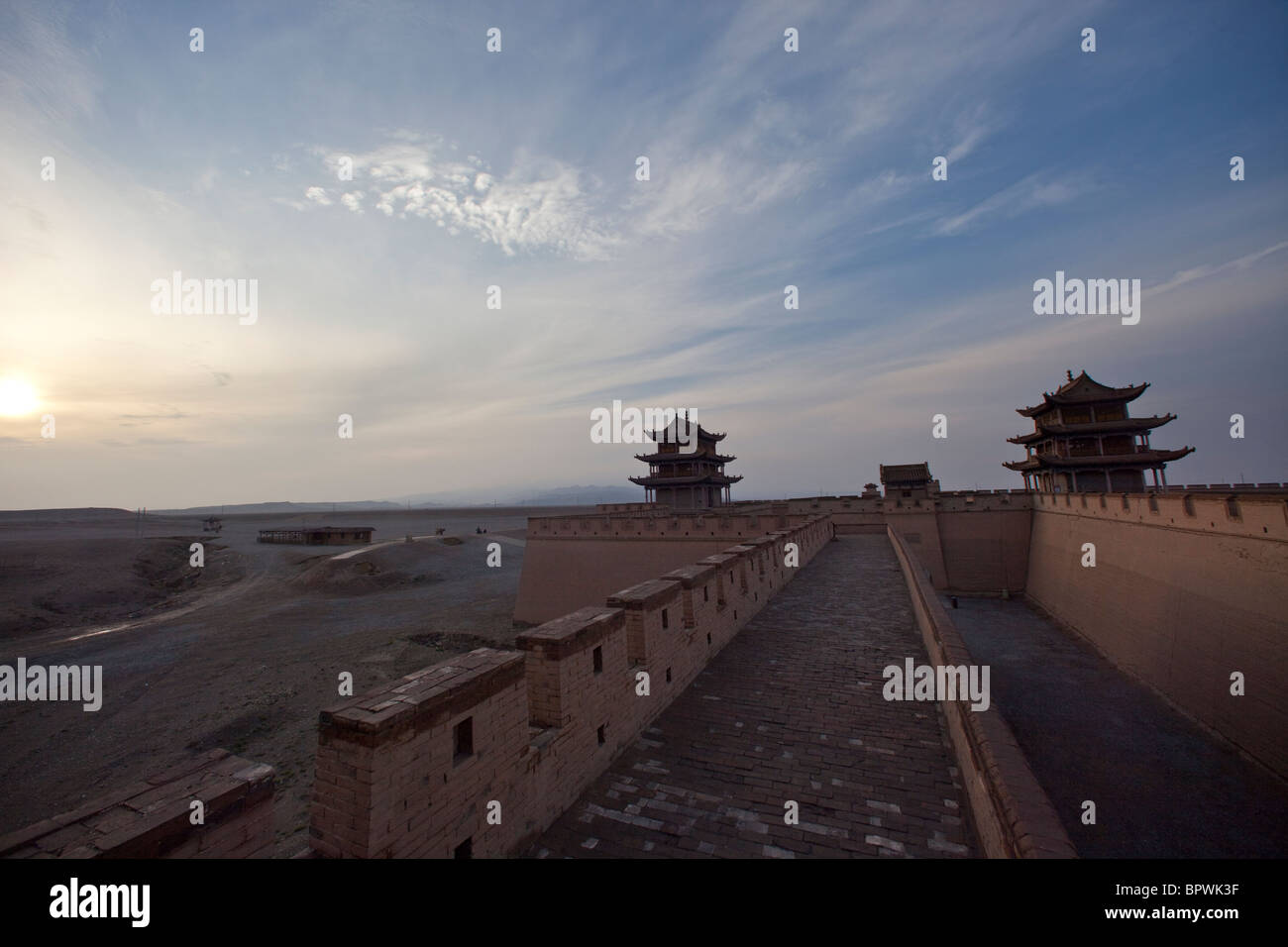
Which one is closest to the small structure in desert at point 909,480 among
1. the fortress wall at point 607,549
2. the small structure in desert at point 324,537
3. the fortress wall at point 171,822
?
the fortress wall at point 607,549

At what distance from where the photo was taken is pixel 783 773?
197 inches

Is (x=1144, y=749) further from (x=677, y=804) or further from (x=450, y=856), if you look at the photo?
(x=450, y=856)

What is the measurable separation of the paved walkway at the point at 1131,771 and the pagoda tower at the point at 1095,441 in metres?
17.2

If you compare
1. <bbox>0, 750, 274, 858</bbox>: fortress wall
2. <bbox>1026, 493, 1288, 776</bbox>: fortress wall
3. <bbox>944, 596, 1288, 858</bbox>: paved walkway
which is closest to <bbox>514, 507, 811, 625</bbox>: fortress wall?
<bbox>944, 596, 1288, 858</bbox>: paved walkway

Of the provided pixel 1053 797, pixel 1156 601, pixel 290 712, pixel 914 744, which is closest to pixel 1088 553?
pixel 1156 601

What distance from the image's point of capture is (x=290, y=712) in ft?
43.4

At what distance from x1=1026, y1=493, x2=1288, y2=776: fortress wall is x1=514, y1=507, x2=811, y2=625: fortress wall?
10.3m

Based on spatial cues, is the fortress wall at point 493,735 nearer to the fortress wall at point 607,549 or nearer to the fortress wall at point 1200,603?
the fortress wall at point 1200,603

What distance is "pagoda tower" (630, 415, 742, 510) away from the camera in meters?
33.9

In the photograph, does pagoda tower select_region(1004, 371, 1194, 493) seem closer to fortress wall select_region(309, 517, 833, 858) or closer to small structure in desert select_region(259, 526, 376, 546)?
fortress wall select_region(309, 517, 833, 858)

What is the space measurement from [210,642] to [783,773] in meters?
23.9

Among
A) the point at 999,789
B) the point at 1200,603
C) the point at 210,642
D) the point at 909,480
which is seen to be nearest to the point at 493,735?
the point at 999,789

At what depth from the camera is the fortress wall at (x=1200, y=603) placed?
1052cm
